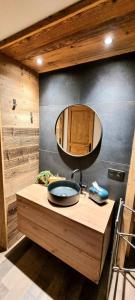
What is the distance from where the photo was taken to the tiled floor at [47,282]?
1.25 metres

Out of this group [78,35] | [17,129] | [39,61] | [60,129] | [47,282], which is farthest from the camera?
[60,129]

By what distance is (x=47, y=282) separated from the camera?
135 cm

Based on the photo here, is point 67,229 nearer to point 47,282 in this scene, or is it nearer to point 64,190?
point 64,190

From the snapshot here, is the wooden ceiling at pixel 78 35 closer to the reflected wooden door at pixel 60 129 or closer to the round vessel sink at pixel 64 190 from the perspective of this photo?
the reflected wooden door at pixel 60 129

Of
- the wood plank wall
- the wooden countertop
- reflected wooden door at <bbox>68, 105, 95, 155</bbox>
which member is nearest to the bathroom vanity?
the wooden countertop

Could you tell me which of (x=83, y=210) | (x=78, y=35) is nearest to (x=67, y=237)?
(x=83, y=210)

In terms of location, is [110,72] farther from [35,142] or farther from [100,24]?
[35,142]

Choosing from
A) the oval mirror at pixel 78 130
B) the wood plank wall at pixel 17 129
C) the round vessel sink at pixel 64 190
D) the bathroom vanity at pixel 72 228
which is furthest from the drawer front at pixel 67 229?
the oval mirror at pixel 78 130

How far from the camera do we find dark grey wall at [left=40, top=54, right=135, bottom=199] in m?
1.29

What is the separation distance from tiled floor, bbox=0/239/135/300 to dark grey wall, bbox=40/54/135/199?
800mm

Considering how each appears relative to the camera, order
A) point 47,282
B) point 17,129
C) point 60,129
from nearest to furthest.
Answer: point 47,282 < point 17,129 < point 60,129

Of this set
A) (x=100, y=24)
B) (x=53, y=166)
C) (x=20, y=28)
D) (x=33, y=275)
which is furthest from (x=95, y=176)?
(x=20, y=28)

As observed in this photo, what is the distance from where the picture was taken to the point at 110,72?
1.34 meters

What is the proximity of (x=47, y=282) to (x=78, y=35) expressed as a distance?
2.08 meters
